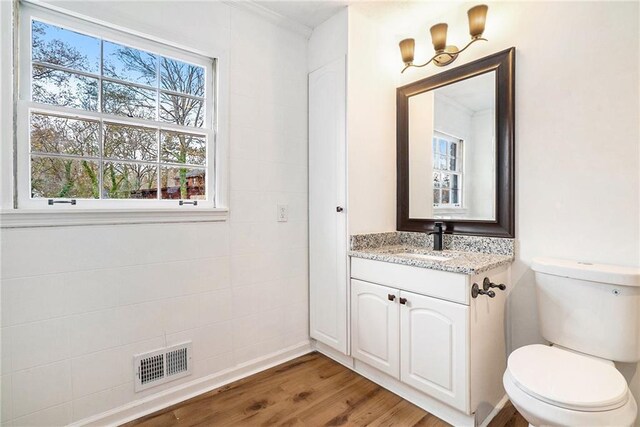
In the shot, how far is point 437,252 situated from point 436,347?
604mm

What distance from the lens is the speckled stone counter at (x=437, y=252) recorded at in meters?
1.55

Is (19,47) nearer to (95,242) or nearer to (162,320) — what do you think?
(95,242)

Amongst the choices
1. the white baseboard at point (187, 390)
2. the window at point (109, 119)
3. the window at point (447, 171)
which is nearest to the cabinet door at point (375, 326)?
the white baseboard at point (187, 390)

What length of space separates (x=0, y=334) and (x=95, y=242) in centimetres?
50

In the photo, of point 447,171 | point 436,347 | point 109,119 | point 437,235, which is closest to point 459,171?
point 447,171

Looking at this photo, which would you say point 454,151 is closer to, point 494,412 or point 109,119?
point 494,412

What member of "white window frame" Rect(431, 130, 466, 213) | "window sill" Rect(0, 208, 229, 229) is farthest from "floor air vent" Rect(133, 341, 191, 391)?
"white window frame" Rect(431, 130, 466, 213)

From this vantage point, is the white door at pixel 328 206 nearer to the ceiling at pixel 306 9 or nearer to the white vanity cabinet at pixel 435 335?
the white vanity cabinet at pixel 435 335

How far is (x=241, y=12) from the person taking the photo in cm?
195

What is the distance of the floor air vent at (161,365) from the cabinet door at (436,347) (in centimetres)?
126

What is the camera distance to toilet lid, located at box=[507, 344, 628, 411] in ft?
3.36

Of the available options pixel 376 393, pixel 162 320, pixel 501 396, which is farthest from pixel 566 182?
pixel 162 320

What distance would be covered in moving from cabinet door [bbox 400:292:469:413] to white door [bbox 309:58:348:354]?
0.48 m

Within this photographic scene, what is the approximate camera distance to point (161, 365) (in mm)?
1679
